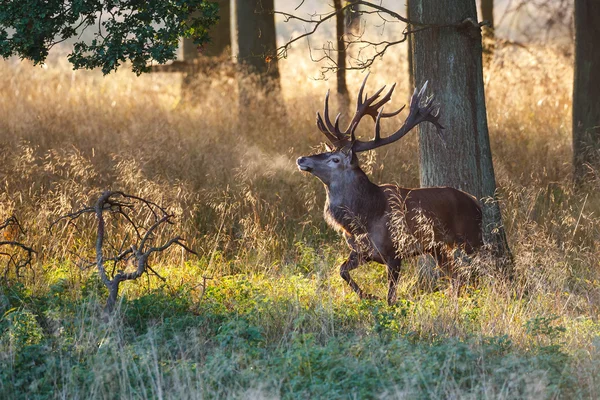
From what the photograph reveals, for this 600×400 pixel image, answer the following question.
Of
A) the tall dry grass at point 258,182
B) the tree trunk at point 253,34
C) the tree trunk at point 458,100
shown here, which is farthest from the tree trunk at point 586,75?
the tree trunk at point 253,34

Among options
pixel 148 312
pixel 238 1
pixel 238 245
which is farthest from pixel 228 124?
pixel 148 312

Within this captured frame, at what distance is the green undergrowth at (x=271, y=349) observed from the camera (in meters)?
5.38

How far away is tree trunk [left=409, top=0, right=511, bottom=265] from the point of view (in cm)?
873

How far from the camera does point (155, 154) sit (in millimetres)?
11477

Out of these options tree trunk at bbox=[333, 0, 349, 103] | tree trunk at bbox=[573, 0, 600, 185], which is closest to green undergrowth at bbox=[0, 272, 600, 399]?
tree trunk at bbox=[573, 0, 600, 185]

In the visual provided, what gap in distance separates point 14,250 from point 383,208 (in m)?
3.67

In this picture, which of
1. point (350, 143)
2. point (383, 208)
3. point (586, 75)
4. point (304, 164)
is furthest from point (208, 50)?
point (383, 208)

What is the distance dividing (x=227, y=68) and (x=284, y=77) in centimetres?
330

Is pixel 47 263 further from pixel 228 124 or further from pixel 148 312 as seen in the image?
pixel 228 124

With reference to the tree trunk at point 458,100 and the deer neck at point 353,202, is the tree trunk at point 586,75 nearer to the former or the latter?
the tree trunk at point 458,100

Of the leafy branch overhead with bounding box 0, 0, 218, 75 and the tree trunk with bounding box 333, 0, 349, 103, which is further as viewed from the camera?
the tree trunk with bounding box 333, 0, 349, 103

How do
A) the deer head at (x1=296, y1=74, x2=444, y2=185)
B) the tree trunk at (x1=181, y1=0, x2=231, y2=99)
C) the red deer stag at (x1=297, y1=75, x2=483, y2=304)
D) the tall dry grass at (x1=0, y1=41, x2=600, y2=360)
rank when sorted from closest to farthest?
the tall dry grass at (x1=0, y1=41, x2=600, y2=360) → the red deer stag at (x1=297, y1=75, x2=483, y2=304) → the deer head at (x1=296, y1=74, x2=444, y2=185) → the tree trunk at (x1=181, y1=0, x2=231, y2=99)

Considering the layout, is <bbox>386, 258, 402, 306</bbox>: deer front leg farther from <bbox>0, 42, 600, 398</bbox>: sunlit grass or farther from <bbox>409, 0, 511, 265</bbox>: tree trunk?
<bbox>409, 0, 511, 265</bbox>: tree trunk

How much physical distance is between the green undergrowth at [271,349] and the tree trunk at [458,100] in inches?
59.5
